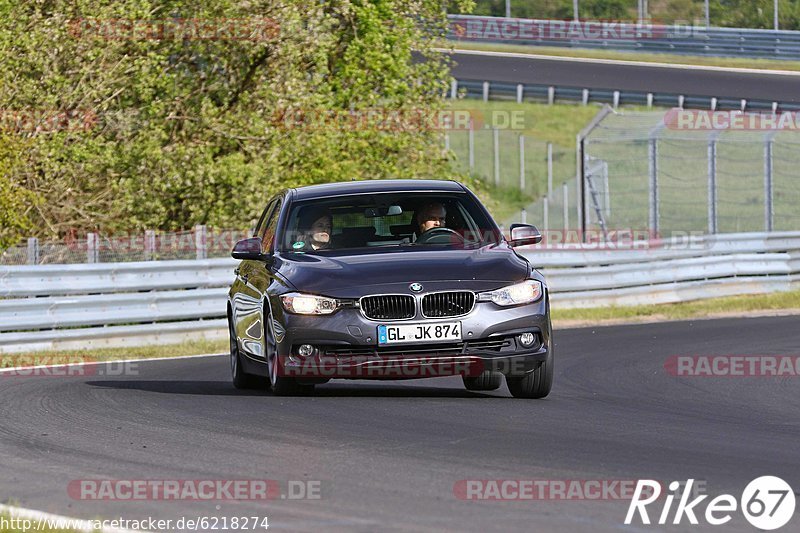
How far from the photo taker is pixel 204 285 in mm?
20500

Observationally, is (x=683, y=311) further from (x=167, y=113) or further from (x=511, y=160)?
(x=511, y=160)

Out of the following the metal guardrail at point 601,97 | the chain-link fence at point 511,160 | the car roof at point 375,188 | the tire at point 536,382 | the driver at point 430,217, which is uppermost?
the car roof at point 375,188

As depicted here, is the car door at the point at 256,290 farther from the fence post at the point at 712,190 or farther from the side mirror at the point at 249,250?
the fence post at the point at 712,190

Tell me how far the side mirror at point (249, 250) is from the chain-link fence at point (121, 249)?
27.4 ft

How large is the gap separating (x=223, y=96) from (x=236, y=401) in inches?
631

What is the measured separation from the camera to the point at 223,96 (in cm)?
2667

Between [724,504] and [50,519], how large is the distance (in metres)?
2.78

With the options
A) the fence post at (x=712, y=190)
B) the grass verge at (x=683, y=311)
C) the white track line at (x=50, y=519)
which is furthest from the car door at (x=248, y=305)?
the fence post at (x=712, y=190)

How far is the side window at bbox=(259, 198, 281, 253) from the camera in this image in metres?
12.0

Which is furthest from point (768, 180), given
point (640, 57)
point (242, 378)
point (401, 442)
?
Answer: point (640, 57)

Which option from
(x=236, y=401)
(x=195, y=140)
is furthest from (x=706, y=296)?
(x=236, y=401)

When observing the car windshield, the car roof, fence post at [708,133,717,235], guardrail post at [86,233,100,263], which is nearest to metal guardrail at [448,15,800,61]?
fence post at [708,133,717,235]

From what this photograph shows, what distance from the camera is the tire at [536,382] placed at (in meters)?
10.7

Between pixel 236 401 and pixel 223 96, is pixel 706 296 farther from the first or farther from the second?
pixel 236 401
